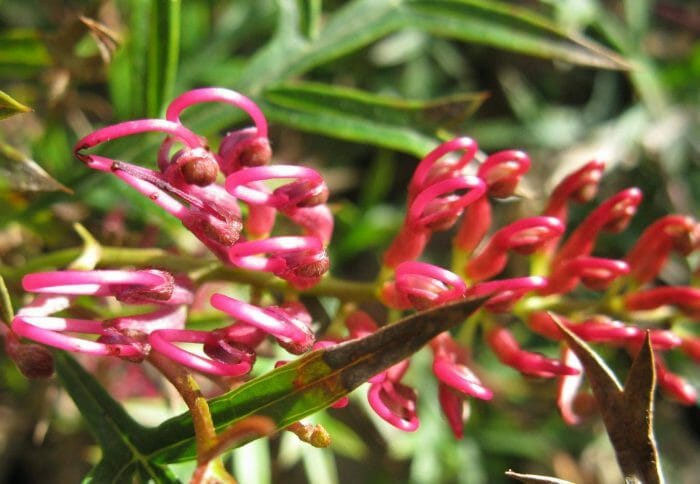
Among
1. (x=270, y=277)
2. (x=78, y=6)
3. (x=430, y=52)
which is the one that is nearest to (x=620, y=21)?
(x=430, y=52)

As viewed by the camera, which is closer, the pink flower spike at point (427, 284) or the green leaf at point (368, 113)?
the pink flower spike at point (427, 284)

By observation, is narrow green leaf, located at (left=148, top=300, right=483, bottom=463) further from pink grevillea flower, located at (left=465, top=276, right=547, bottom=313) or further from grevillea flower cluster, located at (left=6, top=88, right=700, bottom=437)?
pink grevillea flower, located at (left=465, top=276, right=547, bottom=313)

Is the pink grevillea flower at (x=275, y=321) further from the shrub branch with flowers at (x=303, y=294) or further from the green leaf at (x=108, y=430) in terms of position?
the green leaf at (x=108, y=430)

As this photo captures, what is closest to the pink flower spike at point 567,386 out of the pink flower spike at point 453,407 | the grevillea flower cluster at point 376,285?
the grevillea flower cluster at point 376,285

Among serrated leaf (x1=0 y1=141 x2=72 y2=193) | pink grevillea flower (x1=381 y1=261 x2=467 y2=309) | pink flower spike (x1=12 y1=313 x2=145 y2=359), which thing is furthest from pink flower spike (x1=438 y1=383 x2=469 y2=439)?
serrated leaf (x1=0 y1=141 x2=72 y2=193)

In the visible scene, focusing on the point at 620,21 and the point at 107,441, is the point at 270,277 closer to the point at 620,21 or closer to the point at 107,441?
the point at 107,441

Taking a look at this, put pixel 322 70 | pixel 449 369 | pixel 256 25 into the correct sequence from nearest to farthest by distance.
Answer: pixel 449 369
pixel 256 25
pixel 322 70

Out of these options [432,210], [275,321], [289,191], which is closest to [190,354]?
[275,321]
